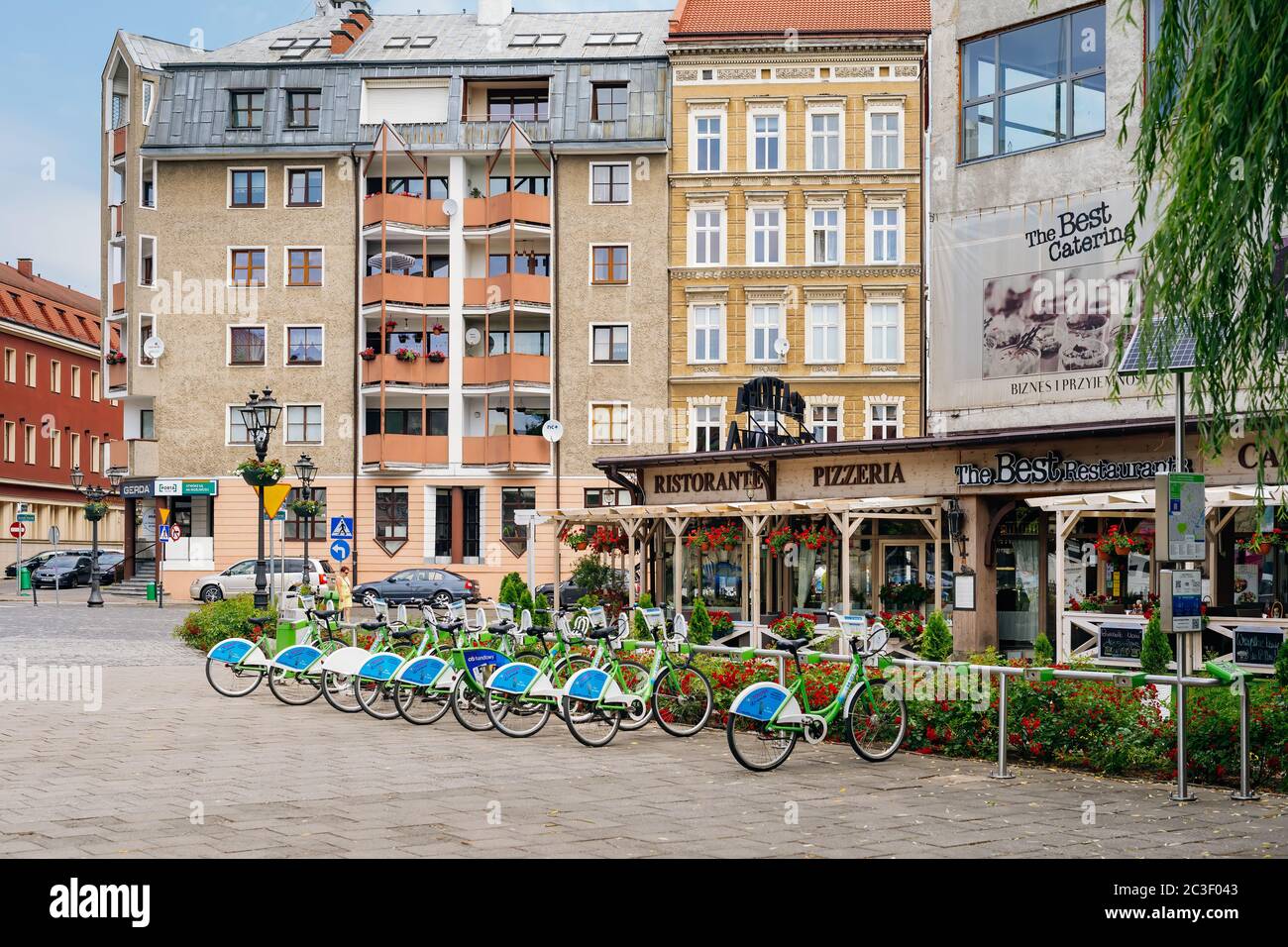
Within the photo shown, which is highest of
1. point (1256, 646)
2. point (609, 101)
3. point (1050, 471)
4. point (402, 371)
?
point (609, 101)

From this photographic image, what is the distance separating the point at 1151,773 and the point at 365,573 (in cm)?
4160

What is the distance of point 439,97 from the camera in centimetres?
5322

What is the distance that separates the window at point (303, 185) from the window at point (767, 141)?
14396mm

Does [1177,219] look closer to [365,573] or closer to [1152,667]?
[1152,667]

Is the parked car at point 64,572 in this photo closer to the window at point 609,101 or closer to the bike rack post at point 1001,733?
the window at point 609,101

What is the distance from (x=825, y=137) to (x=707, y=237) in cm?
487

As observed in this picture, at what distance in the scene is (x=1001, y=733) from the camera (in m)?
12.8

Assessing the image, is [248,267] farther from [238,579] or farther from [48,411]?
[48,411]

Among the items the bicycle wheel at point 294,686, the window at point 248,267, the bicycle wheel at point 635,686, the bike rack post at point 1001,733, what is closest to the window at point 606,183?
the window at point 248,267

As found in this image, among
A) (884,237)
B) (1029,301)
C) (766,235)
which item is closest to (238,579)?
(766,235)

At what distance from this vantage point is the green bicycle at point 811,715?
1295 centimetres

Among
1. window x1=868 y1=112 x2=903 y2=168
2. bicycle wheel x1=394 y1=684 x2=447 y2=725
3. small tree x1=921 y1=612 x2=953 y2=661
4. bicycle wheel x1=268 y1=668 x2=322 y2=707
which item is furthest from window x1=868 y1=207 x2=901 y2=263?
bicycle wheel x1=394 y1=684 x2=447 y2=725
